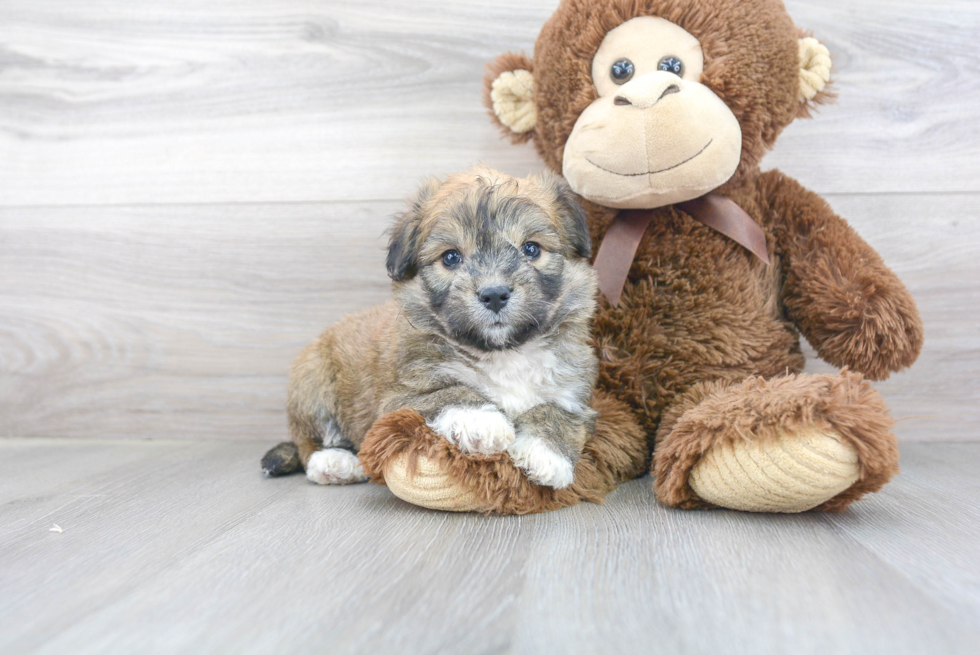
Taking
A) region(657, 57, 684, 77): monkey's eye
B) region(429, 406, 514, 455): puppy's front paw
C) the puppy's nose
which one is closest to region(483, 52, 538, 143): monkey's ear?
Result: region(657, 57, 684, 77): monkey's eye

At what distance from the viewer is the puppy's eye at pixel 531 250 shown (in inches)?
61.3

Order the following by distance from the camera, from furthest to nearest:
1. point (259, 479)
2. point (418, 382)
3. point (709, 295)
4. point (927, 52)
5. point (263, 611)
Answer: point (927, 52)
point (259, 479)
point (709, 295)
point (418, 382)
point (263, 611)

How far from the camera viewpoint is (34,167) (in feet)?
8.01

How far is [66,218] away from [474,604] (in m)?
2.19

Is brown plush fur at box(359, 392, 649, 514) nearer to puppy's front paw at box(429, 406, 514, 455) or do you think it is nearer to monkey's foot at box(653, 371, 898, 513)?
puppy's front paw at box(429, 406, 514, 455)

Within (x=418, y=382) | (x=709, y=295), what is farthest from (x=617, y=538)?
(x=709, y=295)

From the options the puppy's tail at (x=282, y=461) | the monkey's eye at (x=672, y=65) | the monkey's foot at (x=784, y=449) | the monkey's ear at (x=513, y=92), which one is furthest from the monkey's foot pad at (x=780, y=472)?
the puppy's tail at (x=282, y=461)

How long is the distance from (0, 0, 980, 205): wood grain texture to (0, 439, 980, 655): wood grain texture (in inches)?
43.4

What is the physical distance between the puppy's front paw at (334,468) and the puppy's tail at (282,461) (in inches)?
4.6

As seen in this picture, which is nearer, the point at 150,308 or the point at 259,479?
the point at 259,479

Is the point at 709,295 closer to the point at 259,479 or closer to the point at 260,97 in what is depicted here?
the point at 259,479

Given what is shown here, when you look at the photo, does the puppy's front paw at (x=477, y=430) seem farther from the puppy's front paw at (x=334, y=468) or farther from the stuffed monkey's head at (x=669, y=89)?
the stuffed monkey's head at (x=669, y=89)

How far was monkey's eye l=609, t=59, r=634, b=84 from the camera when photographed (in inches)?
66.8

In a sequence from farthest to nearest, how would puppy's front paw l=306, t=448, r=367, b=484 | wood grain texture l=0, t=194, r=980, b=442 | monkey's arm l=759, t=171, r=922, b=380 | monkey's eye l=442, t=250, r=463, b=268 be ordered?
wood grain texture l=0, t=194, r=980, b=442
puppy's front paw l=306, t=448, r=367, b=484
monkey's arm l=759, t=171, r=922, b=380
monkey's eye l=442, t=250, r=463, b=268
